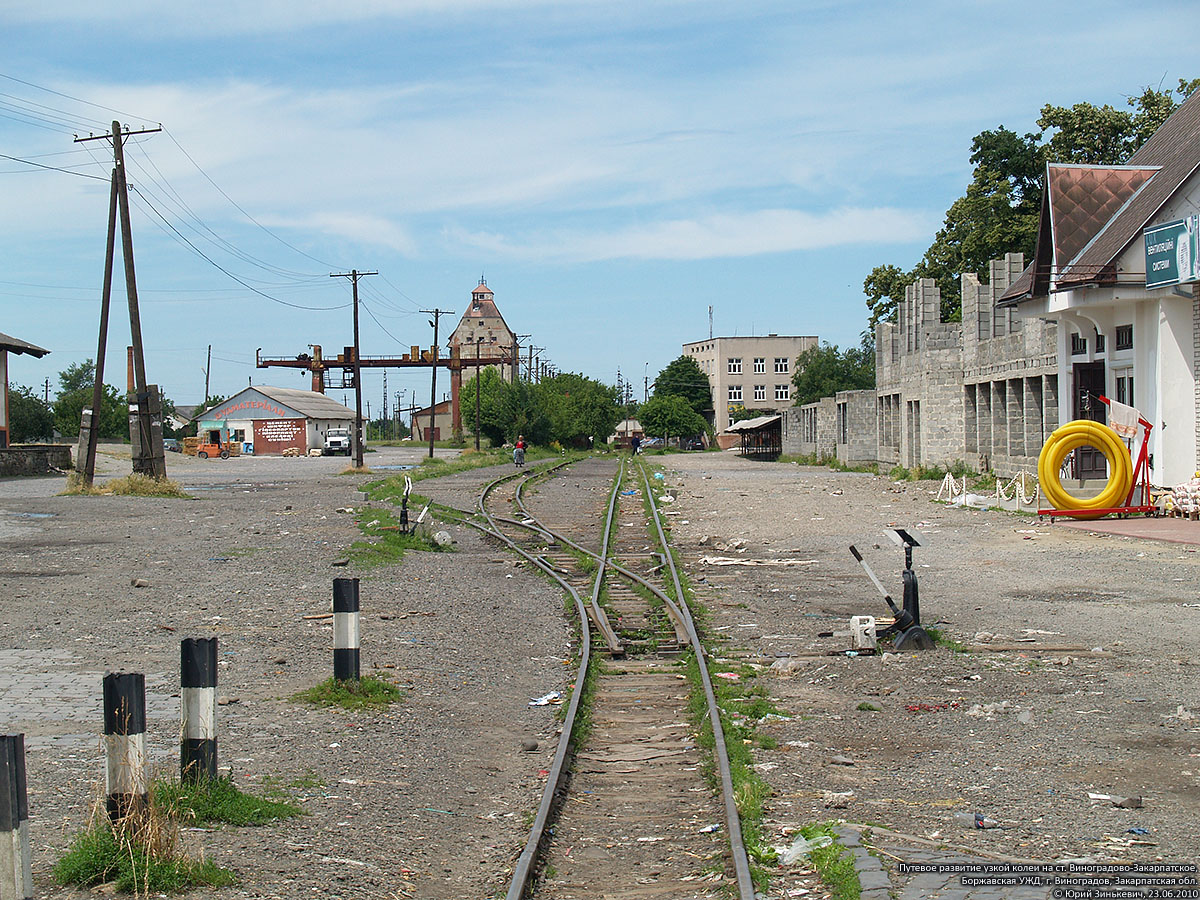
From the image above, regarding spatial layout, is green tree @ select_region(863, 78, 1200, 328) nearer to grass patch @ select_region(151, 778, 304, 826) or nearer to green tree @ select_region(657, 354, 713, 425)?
grass patch @ select_region(151, 778, 304, 826)

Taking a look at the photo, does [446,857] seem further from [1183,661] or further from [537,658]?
[1183,661]

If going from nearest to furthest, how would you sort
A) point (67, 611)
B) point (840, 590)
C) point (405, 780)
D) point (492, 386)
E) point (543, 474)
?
point (405, 780)
point (67, 611)
point (840, 590)
point (543, 474)
point (492, 386)

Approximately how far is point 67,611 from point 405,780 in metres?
7.24

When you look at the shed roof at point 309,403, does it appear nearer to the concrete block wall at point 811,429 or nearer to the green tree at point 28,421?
the green tree at point 28,421

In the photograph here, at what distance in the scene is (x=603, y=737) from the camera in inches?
301

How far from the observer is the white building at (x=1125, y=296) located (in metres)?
22.6

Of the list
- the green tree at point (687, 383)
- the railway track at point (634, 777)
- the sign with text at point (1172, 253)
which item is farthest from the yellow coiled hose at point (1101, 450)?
the green tree at point (687, 383)

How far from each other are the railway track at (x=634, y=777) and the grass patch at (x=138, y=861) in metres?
1.42

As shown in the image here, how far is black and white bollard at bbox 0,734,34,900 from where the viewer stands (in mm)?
4117

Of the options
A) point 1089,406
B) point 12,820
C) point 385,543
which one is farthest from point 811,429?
point 12,820

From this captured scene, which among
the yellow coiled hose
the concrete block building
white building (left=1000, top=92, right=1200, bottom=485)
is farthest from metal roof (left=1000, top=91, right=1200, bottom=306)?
the yellow coiled hose

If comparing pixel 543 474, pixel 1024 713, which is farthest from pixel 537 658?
pixel 543 474

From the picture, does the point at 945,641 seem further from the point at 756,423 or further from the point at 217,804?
the point at 756,423

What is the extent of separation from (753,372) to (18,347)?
4505 inches
